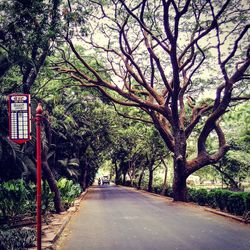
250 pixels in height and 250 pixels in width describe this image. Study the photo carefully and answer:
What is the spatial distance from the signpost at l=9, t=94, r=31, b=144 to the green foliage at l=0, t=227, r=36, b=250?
216 centimetres

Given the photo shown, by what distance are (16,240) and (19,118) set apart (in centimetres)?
273

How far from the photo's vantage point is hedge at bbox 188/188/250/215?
12.7 m

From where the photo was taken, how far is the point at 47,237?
29.1 ft

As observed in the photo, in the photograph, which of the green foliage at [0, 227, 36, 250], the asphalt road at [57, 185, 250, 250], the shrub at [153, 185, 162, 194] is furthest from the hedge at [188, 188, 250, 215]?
the shrub at [153, 185, 162, 194]

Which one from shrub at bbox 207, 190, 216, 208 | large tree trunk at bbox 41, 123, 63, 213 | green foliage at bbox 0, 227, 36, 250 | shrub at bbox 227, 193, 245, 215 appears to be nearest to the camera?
green foliage at bbox 0, 227, 36, 250

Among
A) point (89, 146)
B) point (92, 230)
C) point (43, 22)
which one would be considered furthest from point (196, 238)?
point (89, 146)

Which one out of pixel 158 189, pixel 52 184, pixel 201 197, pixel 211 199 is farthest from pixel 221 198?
pixel 158 189

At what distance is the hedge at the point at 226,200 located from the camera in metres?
12.7

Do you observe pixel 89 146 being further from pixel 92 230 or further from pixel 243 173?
pixel 92 230

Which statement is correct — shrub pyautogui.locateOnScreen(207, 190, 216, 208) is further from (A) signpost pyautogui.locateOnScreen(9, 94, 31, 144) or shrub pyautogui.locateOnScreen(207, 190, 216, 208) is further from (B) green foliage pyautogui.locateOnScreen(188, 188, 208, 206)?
(A) signpost pyautogui.locateOnScreen(9, 94, 31, 144)

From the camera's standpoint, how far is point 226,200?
572 inches

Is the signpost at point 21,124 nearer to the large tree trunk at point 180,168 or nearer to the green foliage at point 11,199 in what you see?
the green foliage at point 11,199

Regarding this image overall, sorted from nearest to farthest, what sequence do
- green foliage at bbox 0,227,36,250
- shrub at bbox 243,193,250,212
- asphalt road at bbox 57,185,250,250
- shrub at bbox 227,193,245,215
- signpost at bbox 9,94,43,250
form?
1. signpost at bbox 9,94,43,250
2. green foliage at bbox 0,227,36,250
3. asphalt road at bbox 57,185,250,250
4. shrub at bbox 243,193,250,212
5. shrub at bbox 227,193,245,215

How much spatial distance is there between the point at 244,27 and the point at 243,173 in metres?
15.2
